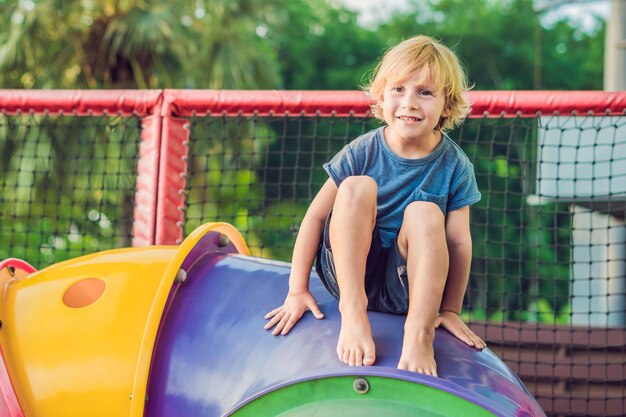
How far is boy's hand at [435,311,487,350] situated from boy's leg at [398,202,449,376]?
14 cm

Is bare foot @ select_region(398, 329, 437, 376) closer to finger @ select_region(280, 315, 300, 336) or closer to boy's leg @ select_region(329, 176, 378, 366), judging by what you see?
boy's leg @ select_region(329, 176, 378, 366)

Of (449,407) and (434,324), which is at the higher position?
(434,324)

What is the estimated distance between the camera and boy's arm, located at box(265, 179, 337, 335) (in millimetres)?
2107

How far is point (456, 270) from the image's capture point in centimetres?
224

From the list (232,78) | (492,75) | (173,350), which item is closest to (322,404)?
(173,350)

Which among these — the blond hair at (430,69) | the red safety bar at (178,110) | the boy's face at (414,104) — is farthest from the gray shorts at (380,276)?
the red safety bar at (178,110)

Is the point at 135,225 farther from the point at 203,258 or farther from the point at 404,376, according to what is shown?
the point at 404,376

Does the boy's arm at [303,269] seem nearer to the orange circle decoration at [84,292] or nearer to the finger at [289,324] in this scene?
the finger at [289,324]

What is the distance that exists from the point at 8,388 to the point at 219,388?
1.93 feet

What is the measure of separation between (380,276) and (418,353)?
35 cm

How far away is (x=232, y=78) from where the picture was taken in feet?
39.5

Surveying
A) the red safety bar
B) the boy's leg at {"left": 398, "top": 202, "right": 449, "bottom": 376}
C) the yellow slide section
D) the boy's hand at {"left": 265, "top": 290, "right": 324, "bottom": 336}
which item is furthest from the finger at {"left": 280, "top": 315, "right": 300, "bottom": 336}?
the red safety bar

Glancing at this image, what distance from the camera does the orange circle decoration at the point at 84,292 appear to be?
2.32 m

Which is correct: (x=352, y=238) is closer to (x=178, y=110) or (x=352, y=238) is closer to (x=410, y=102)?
(x=410, y=102)
